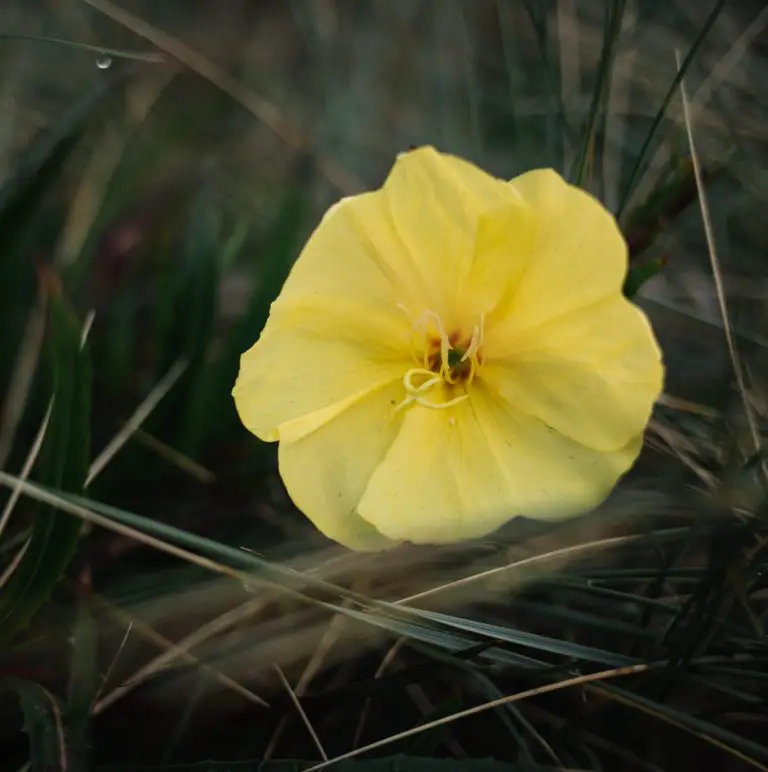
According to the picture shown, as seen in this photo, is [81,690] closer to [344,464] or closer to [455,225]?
[344,464]

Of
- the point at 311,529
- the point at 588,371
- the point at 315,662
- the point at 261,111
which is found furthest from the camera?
the point at 261,111

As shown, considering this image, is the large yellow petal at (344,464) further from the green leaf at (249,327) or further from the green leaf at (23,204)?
the green leaf at (23,204)

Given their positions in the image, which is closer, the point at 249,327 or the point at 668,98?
the point at 668,98

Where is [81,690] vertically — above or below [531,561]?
below

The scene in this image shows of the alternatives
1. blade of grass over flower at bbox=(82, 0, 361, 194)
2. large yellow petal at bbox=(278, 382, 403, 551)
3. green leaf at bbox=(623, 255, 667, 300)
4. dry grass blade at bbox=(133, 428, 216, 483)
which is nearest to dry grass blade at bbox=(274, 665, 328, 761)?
large yellow petal at bbox=(278, 382, 403, 551)

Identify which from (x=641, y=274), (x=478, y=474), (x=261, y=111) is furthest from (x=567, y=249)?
(x=261, y=111)

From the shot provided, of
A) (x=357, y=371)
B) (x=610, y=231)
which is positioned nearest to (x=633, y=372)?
(x=610, y=231)

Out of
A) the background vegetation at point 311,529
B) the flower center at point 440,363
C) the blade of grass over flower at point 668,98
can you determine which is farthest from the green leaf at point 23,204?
the blade of grass over flower at point 668,98

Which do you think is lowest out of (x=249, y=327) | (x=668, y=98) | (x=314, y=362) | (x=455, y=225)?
(x=249, y=327)
